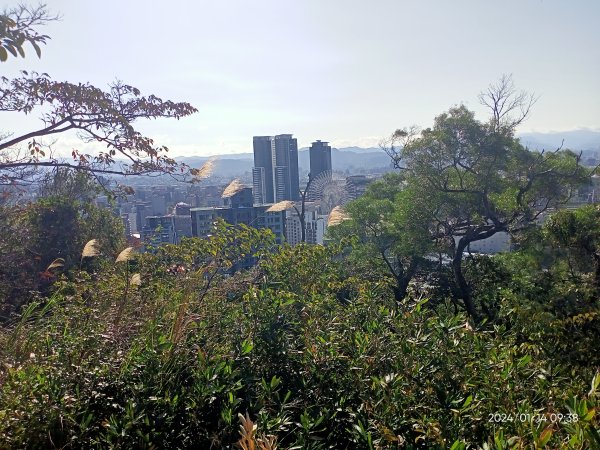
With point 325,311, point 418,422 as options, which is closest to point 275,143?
point 325,311

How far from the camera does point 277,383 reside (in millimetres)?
1509

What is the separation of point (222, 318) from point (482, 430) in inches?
46.5

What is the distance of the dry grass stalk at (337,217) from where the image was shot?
5901 mm

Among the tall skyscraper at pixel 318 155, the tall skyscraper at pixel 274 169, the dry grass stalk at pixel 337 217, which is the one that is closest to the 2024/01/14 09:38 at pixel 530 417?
the dry grass stalk at pixel 337 217

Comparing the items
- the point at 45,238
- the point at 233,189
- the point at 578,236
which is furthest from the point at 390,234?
the point at 45,238

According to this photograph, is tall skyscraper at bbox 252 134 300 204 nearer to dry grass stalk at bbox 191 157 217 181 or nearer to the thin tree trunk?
the thin tree trunk

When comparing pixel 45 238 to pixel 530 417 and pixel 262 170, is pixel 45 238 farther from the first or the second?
pixel 262 170

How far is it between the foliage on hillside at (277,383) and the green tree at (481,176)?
143 inches

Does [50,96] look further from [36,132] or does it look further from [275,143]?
[275,143]

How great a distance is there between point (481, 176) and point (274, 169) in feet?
39.9

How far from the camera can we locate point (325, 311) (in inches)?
91.6

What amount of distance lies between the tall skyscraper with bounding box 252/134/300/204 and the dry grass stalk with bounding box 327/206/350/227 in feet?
34.1

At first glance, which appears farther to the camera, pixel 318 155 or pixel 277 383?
pixel 318 155

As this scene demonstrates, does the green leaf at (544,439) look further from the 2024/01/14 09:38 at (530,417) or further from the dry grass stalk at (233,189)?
the dry grass stalk at (233,189)
